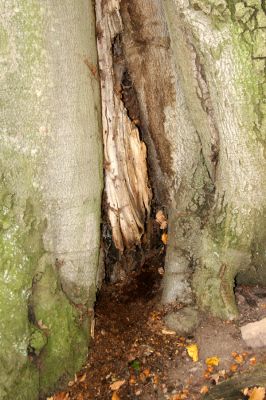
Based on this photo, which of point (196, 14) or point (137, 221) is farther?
point (137, 221)

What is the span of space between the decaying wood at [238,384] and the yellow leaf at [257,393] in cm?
4

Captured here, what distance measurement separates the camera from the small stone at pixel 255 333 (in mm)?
2686

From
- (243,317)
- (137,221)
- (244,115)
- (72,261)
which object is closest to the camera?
(244,115)

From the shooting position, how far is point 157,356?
8.95ft

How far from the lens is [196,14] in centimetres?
236

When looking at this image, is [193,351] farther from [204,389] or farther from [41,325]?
[41,325]

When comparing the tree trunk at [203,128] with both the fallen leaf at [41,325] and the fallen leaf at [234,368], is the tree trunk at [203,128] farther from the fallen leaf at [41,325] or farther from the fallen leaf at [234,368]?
the fallen leaf at [41,325]

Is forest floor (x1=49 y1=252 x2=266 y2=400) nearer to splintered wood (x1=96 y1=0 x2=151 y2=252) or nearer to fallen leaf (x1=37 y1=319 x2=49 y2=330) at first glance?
fallen leaf (x1=37 y1=319 x2=49 y2=330)

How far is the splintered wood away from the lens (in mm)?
2881

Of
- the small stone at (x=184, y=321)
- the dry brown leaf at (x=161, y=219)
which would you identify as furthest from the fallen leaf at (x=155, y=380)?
the dry brown leaf at (x=161, y=219)

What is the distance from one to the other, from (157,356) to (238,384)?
52 cm

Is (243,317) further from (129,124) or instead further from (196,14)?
(196,14)

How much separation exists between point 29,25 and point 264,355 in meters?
2.30

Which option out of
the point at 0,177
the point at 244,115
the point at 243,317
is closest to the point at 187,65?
the point at 244,115
